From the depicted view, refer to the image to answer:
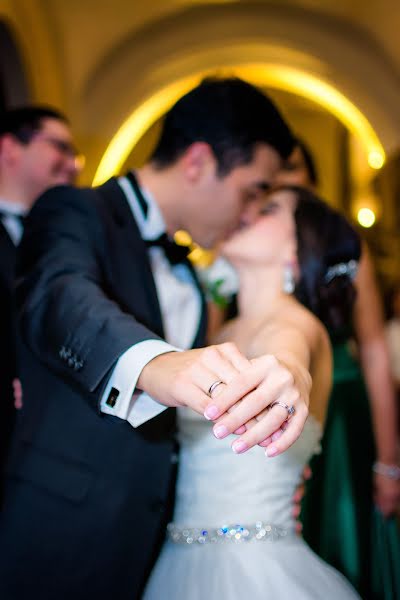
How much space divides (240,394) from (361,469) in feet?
4.93

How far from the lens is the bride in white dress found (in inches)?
49.9

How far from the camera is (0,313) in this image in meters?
1.62

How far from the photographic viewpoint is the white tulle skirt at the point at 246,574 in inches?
48.3

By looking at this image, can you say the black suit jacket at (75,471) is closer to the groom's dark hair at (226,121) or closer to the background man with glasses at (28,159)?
the groom's dark hair at (226,121)

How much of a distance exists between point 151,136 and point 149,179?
619 cm

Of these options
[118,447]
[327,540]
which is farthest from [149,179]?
[327,540]

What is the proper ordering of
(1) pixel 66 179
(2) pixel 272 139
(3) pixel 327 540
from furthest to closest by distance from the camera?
(1) pixel 66 179, (3) pixel 327 540, (2) pixel 272 139

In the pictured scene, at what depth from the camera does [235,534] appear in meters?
1.36

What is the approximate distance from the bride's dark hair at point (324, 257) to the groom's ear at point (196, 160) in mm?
329

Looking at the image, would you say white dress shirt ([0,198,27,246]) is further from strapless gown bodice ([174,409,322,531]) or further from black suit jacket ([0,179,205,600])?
strapless gown bodice ([174,409,322,531])

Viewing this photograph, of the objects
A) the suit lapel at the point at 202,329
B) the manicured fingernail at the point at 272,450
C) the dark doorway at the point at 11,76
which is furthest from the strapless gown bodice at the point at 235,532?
the dark doorway at the point at 11,76

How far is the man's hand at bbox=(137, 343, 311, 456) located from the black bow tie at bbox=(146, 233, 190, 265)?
0.89 metres

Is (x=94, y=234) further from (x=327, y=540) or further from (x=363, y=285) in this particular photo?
(x=327, y=540)

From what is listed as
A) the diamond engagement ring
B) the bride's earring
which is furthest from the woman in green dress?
the diamond engagement ring
